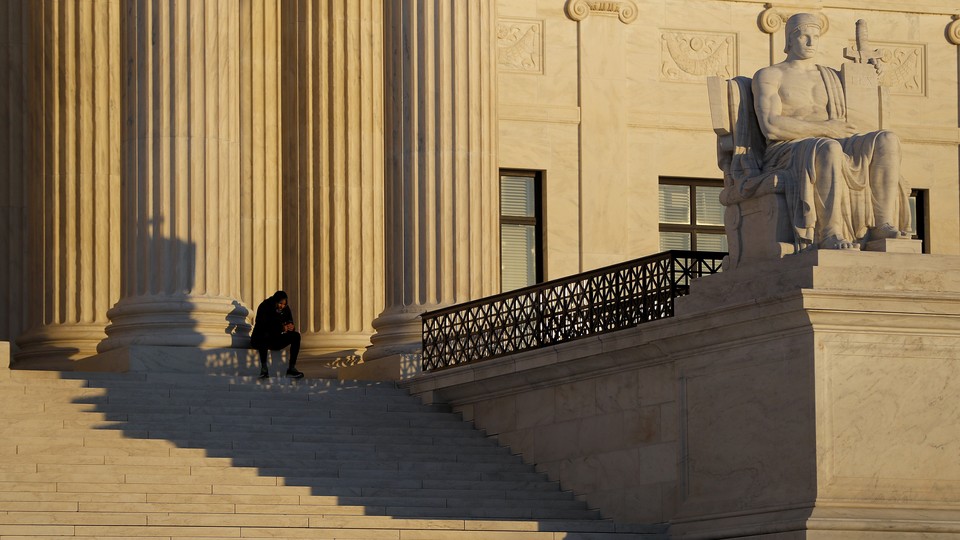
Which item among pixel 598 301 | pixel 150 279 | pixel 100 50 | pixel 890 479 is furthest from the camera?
pixel 100 50

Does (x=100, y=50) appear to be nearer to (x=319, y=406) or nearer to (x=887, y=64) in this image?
(x=319, y=406)

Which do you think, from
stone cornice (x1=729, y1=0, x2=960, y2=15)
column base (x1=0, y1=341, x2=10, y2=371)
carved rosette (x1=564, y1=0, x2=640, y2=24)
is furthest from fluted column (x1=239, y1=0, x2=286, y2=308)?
stone cornice (x1=729, y1=0, x2=960, y2=15)

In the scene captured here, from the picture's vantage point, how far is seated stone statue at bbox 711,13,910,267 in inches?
819

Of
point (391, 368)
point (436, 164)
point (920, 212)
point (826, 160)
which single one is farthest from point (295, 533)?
point (920, 212)

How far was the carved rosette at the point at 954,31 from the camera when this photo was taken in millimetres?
38188

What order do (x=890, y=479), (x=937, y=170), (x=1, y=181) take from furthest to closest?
(x=937, y=170), (x=1, y=181), (x=890, y=479)

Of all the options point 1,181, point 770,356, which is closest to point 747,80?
point 770,356

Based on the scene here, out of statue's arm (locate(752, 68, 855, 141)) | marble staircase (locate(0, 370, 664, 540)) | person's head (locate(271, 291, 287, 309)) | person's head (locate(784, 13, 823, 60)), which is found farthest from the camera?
person's head (locate(271, 291, 287, 309))

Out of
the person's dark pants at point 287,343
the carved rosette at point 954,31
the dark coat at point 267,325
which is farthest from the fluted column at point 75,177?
the carved rosette at point 954,31

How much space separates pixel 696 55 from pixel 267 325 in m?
12.1

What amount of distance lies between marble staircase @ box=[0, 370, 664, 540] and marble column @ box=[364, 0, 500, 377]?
194cm

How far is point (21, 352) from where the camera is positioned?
30.9 metres

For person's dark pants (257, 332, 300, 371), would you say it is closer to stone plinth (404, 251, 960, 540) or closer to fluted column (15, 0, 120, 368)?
fluted column (15, 0, 120, 368)

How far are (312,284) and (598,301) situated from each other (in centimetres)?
892
